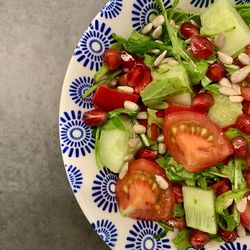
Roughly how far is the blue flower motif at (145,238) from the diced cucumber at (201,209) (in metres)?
0.11

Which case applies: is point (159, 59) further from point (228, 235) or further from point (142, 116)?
point (228, 235)

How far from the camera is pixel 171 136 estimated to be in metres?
1.07

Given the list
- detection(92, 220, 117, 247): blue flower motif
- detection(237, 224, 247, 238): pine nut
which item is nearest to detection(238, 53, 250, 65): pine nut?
detection(237, 224, 247, 238): pine nut

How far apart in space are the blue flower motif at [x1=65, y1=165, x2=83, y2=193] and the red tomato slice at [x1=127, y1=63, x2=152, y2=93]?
27 centimetres

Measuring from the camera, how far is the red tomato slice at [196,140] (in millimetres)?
1040

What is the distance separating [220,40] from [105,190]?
512mm

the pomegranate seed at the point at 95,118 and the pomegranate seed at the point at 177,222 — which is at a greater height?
the pomegranate seed at the point at 95,118

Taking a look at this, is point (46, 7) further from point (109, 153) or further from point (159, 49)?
point (109, 153)

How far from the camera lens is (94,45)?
1.12 m

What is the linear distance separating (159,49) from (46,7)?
0.56 meters

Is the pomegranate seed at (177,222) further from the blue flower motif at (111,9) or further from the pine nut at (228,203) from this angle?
the blue flower motif at (111,9)

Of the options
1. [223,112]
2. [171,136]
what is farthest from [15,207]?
[223,112]

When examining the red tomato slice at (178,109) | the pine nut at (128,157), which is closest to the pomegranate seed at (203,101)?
the red tomato slice at (178,109)

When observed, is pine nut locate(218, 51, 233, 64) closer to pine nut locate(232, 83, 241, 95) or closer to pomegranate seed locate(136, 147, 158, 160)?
pine nut locate(232, 83, 241, 95)
